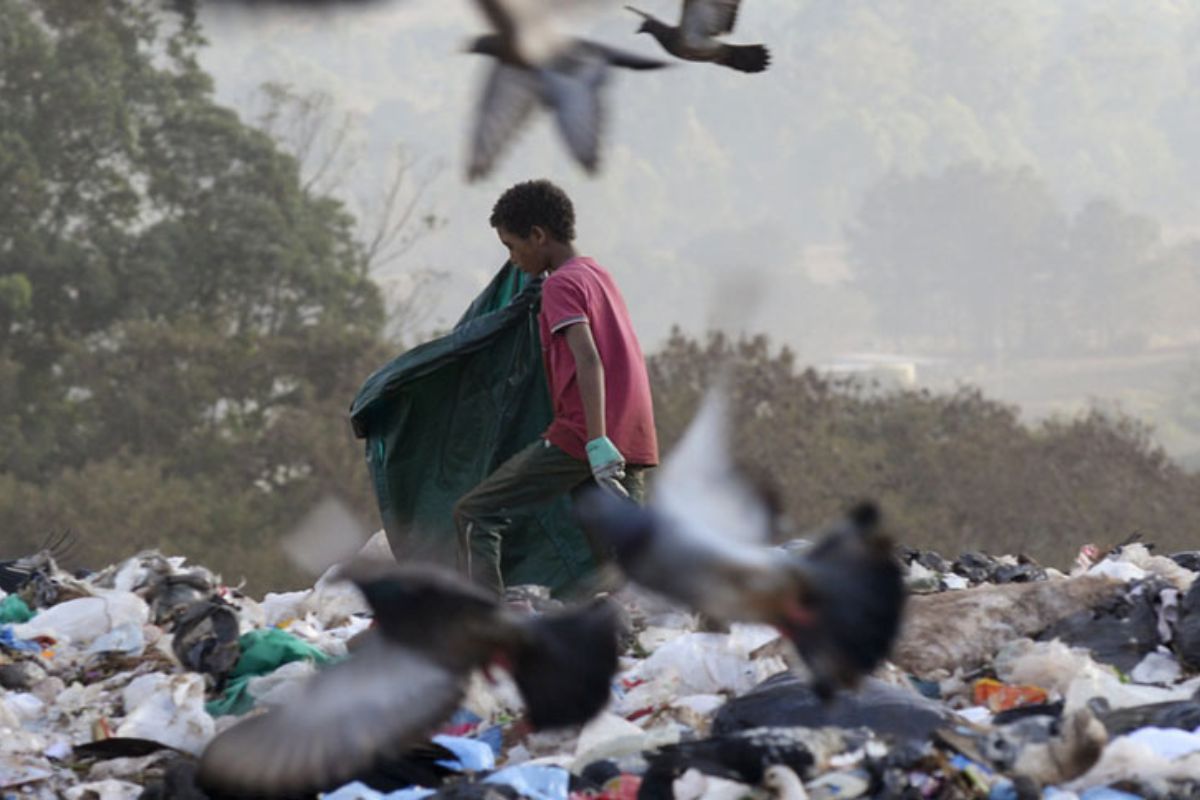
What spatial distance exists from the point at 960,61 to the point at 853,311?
18.3m

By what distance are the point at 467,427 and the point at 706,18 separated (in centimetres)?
264

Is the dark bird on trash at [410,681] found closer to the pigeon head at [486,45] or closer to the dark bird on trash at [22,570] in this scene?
the pigeon head at [486,45]

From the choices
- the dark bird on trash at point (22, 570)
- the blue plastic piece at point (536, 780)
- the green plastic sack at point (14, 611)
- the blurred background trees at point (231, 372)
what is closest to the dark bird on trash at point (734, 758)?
the blue plastic piece at point (536, 780)

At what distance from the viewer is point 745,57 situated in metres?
3.35

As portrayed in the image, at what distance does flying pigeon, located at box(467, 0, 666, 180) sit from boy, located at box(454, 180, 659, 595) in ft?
4.06

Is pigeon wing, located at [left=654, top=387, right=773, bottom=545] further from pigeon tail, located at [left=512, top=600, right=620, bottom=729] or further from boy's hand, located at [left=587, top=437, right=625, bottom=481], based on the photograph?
boy's hand, located at [left=587, top=437, right=625, bottom=481]

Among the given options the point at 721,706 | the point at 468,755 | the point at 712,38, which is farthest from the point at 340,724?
the point at 712,38

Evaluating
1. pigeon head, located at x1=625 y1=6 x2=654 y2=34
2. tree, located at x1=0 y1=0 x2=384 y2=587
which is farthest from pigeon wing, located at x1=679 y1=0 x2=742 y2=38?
tree, located at x1=0 y1=0 x2=384 y2=587

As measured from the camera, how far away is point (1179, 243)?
50.6 metres

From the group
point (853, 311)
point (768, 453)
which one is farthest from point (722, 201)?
point (768, 453)

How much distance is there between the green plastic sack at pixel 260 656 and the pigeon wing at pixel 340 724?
1383mm

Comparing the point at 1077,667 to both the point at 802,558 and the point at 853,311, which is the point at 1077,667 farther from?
the point at 853,311

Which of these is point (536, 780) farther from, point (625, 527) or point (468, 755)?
point (625, 527)

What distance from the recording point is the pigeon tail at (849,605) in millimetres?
2475
